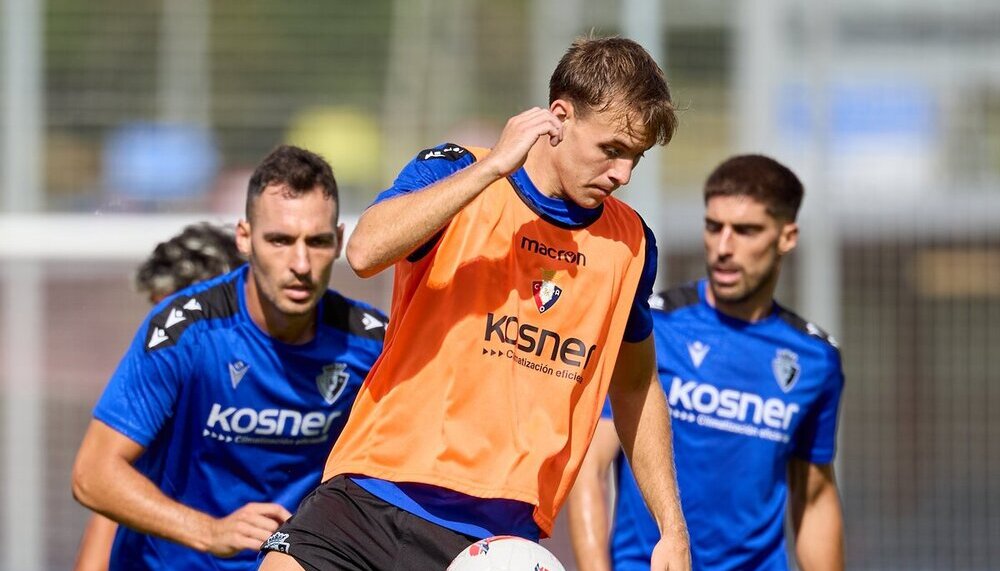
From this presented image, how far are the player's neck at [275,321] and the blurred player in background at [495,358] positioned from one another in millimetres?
1130

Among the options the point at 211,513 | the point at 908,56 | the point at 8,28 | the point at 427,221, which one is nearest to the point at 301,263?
the point at 211,513

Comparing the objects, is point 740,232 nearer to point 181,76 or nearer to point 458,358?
point 458,358

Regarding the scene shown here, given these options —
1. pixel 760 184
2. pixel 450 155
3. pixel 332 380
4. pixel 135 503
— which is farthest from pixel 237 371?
pixel 760 184

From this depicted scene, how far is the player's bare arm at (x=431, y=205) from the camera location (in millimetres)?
3004

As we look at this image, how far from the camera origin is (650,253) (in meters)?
3.67

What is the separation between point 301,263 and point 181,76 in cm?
415

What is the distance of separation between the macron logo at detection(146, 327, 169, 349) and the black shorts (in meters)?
1.23

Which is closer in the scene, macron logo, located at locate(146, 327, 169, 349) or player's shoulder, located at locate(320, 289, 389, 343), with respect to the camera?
macron logo, located at locate(146, 327, 169, 349)

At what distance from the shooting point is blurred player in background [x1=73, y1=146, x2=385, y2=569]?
14.0 ft

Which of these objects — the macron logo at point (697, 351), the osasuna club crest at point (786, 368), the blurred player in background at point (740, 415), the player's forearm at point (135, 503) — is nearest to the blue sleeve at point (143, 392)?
the player's forearm at point (135, 503)

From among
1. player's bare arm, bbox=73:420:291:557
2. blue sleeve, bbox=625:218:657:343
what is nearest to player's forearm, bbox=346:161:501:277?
blue sleeve, bbox=625:218:657:343

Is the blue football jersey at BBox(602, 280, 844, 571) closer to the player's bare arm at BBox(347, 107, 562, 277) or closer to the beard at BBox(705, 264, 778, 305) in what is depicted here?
the beard at BBox(705, 264, 778, 305)

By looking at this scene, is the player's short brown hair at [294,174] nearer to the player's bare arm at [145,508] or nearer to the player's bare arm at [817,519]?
the player's bare arm at [145,508]

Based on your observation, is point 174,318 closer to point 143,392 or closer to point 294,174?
point 143,392
